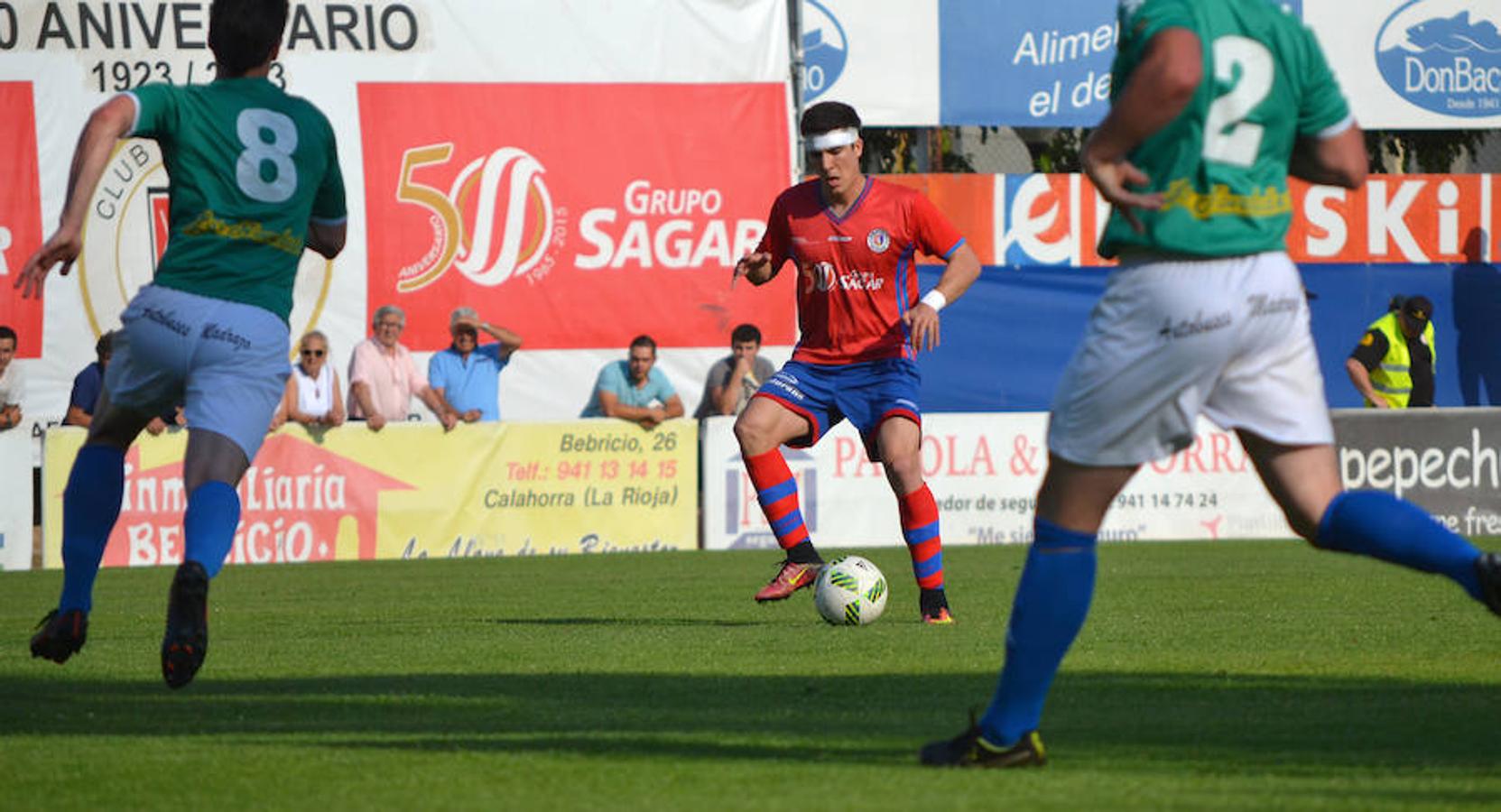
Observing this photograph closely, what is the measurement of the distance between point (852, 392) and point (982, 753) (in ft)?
17.3

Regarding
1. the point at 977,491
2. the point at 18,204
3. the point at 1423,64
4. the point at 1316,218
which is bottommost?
the point at 977,491

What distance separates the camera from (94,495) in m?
7.56

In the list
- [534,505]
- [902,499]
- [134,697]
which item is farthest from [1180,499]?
[134,697]

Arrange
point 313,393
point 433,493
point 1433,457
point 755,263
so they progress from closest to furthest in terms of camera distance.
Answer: point 755,263 → point 313,393 → point 433,493 → point 1433,457

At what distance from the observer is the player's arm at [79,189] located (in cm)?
655

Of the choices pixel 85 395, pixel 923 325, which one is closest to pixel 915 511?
pixel 923 325

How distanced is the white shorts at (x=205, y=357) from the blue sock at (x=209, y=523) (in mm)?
174

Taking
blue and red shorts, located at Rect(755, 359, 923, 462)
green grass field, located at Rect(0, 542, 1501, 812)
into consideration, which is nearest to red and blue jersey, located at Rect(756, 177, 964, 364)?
blue and red shorts, located at Rect(755, 359, 923, 462)

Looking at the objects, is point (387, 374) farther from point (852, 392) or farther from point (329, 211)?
point (329, 211)

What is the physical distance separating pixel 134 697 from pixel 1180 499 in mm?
13844

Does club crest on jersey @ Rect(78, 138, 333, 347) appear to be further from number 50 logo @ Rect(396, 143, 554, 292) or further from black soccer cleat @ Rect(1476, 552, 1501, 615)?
black soccer cleat @ Rect(1476, 552, 1501, 615)

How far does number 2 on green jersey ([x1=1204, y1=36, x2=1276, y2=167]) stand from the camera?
5.45m

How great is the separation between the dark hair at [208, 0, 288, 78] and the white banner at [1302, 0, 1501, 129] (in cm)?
1871

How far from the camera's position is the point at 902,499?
10.7 m
